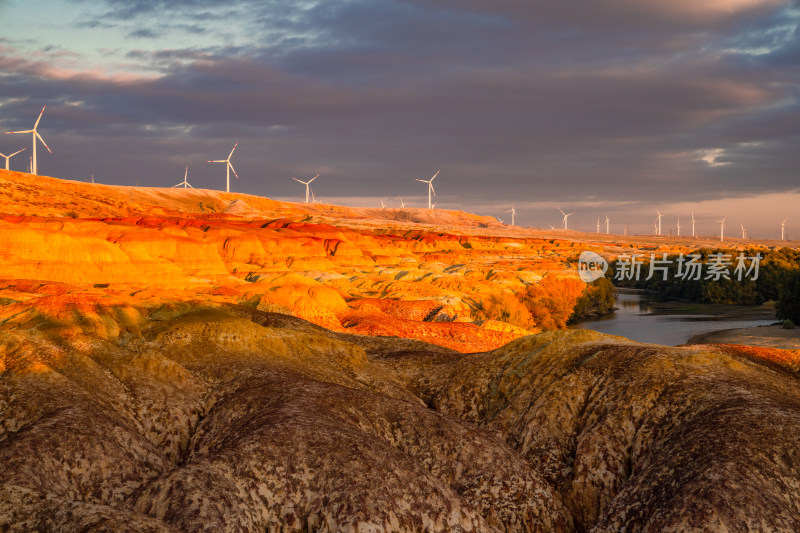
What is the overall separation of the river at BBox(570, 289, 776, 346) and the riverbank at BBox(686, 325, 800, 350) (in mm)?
3461

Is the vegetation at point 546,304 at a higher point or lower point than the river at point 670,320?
higher

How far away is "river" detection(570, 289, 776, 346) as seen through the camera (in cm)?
11056

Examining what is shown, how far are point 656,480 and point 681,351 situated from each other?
947 cm

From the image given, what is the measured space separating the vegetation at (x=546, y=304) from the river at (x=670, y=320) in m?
4.14

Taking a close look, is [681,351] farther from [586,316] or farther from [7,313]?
[586,316]

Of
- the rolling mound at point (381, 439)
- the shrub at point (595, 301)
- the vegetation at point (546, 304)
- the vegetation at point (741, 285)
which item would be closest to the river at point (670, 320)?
the shrub at point (595, 301)

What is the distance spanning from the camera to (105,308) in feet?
125

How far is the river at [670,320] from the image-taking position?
4353 inches

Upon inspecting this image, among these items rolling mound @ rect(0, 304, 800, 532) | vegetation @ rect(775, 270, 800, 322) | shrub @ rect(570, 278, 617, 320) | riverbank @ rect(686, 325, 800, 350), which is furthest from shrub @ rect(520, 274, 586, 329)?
rolling mound @ rect(0, 304, 800, 532)

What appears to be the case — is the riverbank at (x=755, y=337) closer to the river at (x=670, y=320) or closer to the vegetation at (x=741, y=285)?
the river at (x=670, y=320)

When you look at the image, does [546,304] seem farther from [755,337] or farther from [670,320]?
[670,320]

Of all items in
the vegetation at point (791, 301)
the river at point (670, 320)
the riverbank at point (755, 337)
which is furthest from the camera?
the river at point (670, 320)

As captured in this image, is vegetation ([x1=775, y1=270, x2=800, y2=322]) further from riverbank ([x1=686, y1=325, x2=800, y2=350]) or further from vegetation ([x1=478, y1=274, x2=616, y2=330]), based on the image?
vegetation ([x1=478, y1=274, x2=616, y2=330])

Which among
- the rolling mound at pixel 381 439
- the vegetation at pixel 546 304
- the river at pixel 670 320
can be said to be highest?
the rolling mound at pixel 381 439
